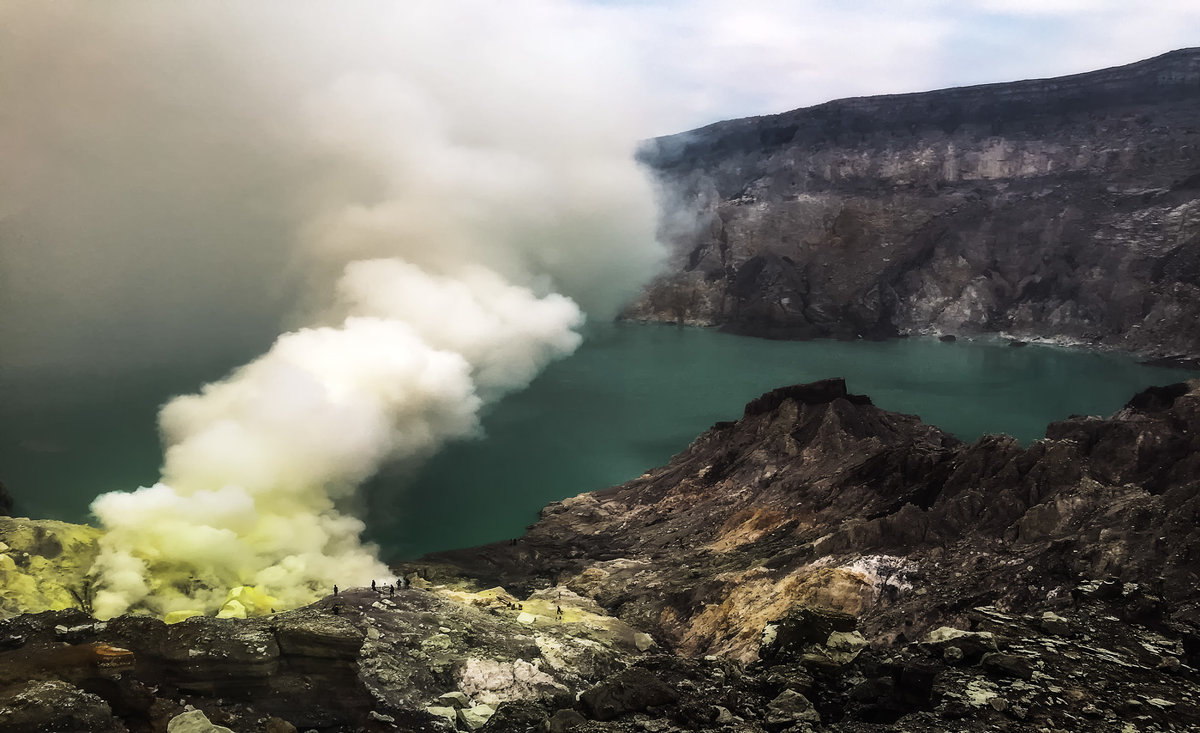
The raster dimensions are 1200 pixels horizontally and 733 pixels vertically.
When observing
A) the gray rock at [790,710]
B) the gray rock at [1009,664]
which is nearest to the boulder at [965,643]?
the gray rock at [1009,664]

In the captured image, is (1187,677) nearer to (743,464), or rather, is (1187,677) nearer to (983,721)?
(983,721)

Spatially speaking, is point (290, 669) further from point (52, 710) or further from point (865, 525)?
point (865, 525)

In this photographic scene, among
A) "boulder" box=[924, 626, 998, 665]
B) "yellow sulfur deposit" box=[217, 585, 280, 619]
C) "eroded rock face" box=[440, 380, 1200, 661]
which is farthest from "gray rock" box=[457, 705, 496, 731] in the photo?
"yellow sulfur deposit" box=[217, 585, 280, 619]

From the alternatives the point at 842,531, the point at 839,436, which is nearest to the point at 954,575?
the point at 842,531

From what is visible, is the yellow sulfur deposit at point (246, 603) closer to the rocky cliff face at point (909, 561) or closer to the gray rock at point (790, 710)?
the rocky cliff face at point (909, 561)

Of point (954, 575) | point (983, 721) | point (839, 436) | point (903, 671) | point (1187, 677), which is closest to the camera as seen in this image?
point (983, 721)

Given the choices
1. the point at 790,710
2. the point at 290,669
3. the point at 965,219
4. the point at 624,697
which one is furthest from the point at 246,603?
the point at 965,219

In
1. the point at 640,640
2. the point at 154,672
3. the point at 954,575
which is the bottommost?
the point at 640,640
